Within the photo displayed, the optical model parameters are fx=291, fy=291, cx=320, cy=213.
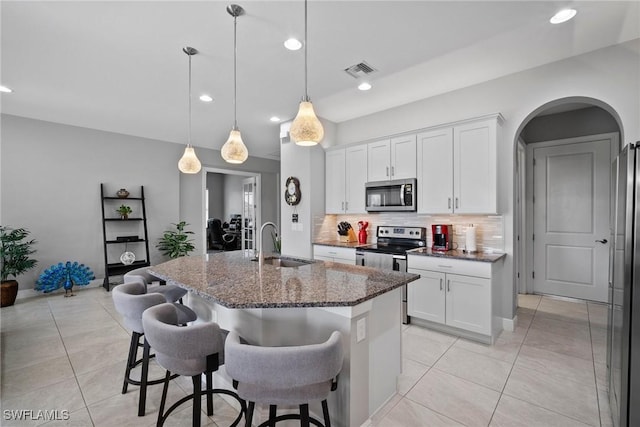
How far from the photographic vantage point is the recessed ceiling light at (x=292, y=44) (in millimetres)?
2576

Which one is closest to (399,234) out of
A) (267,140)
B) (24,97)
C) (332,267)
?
(332,267)

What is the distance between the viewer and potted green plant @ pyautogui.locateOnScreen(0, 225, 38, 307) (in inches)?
161

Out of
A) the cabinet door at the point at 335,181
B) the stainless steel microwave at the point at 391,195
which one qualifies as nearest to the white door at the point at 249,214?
the cabinet door at the point at 335,181

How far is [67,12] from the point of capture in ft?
7.33

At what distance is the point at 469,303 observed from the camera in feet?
10.0

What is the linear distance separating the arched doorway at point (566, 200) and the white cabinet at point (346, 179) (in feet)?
7.00

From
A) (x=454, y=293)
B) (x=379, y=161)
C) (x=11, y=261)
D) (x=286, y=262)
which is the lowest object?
(x=454, y=293)

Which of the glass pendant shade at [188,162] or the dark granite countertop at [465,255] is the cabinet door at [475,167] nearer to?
the dark granite countertop at [465,255]

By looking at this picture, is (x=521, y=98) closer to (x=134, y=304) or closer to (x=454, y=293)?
(x=454, y=293)

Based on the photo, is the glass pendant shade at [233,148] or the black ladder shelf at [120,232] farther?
the black ladder shelf at [120,232]

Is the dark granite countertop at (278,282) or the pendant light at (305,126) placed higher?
the pendant light at (305,126)

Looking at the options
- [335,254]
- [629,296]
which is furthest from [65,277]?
[629,296]

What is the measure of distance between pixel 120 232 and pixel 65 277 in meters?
1.09

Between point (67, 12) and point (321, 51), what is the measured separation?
2024 millimetres
